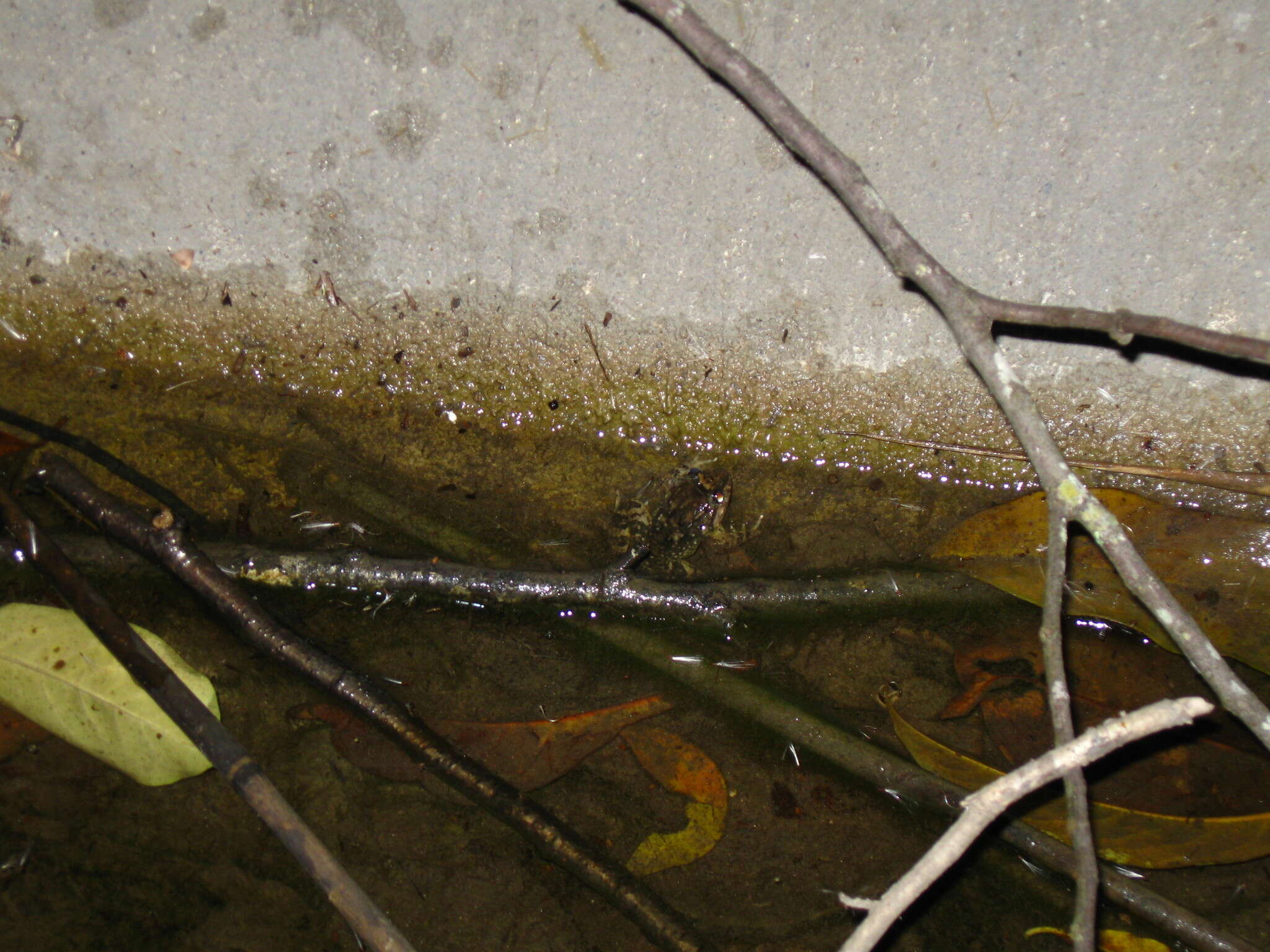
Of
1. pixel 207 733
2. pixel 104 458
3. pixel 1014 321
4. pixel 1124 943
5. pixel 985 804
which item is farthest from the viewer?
pixel 104 458

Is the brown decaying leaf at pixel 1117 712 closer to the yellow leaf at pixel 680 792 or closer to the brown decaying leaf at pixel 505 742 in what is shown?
the yellow leaf at pixel 680 792

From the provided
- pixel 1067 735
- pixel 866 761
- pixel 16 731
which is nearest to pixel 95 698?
pixel 16 731

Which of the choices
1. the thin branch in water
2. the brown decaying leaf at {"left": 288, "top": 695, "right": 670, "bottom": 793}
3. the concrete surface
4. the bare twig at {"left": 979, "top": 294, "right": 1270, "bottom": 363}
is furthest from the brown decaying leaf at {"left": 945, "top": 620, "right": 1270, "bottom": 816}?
the thin branch in water

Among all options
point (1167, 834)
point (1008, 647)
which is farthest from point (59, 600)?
point (1167, 834)

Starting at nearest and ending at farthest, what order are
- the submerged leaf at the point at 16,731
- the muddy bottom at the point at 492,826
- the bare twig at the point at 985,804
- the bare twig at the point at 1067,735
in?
the bare twig at the point at 985,804 → the bare twig at the point at 1067,735 → the muddy bottom at the point at 492,826 → the submerged leaf at the point at 16,731

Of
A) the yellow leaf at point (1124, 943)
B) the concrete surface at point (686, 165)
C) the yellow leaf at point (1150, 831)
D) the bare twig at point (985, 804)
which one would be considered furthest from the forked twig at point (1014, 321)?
the yellow leaf at point (1124, 943)

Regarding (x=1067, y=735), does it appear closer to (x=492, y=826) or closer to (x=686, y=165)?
(x=492, y=826)

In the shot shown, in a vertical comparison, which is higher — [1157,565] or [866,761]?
[1157,565]
